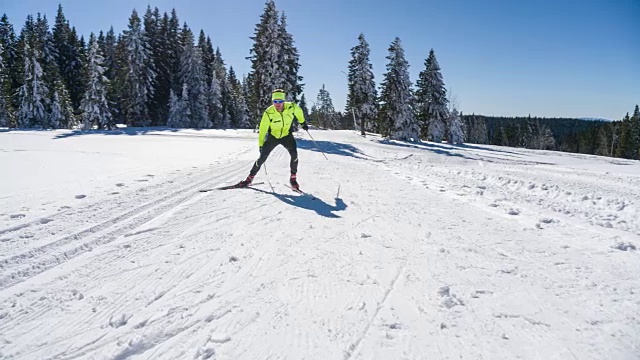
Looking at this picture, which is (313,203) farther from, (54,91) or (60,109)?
(54,91)

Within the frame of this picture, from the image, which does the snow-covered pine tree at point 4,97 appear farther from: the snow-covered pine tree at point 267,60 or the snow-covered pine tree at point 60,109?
the snow-covered pine tree at point 267,60

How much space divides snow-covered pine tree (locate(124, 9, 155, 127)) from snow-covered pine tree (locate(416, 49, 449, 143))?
Answer: 3336 cm

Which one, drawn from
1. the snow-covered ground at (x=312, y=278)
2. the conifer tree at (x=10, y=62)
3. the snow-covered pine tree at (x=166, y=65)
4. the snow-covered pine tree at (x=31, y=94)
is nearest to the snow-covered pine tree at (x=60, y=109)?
the snow-covered pine tree at (x=31, y=94)

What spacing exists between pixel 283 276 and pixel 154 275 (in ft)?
4.11

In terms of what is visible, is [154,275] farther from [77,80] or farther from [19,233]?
[77,80]

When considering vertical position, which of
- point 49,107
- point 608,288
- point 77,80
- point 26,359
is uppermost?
point 77,80

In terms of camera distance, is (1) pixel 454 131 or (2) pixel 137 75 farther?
(1) pixel 454 131

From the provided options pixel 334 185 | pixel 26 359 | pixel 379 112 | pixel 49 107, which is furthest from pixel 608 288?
pixel 49 107

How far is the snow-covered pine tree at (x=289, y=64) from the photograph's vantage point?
30844 mm

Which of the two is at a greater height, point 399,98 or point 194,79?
point 194,79

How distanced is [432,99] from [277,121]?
3804 cm

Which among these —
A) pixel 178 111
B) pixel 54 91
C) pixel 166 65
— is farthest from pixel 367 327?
pixel 166 65

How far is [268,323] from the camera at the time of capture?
2582 millimetres

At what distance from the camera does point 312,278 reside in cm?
331
